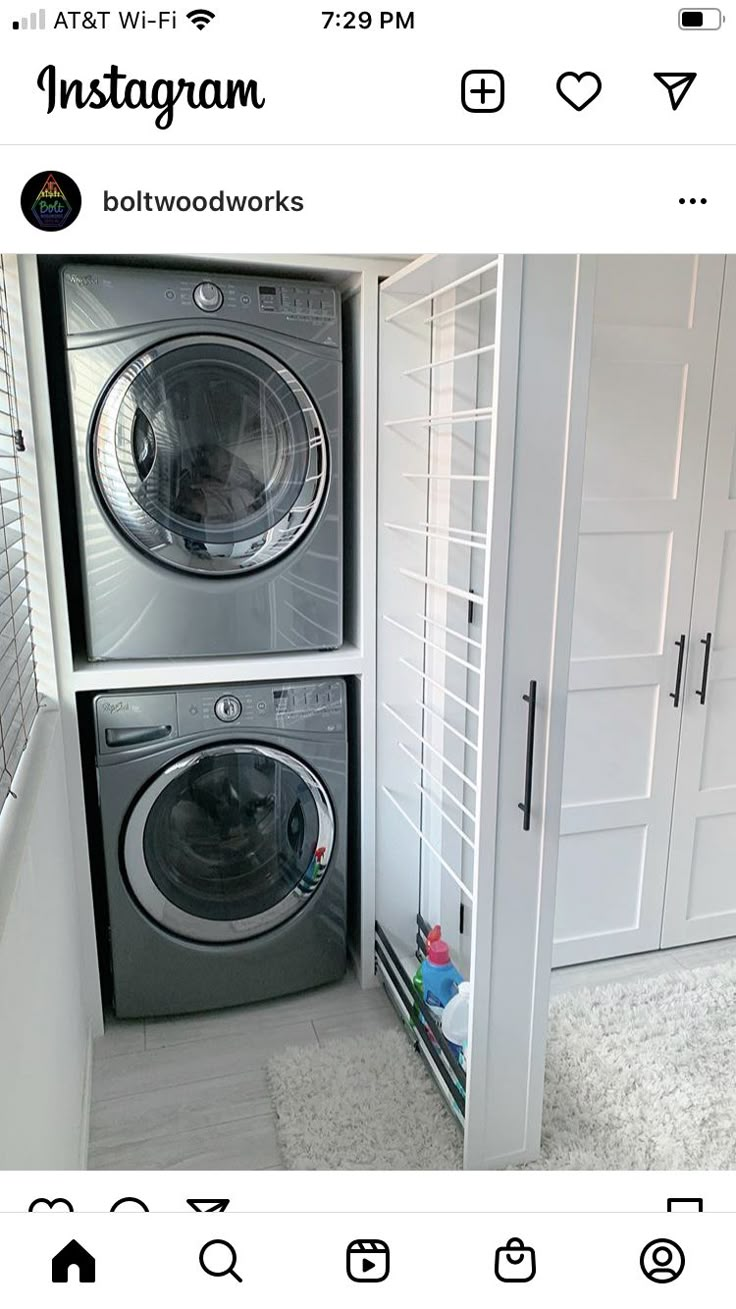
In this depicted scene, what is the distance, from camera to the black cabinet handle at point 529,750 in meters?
1.28

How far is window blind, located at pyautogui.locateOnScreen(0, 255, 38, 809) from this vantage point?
1.31 metres

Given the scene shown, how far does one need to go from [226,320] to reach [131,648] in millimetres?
713

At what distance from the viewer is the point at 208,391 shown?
1688 millimetres

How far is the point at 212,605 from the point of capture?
176 centimetres
